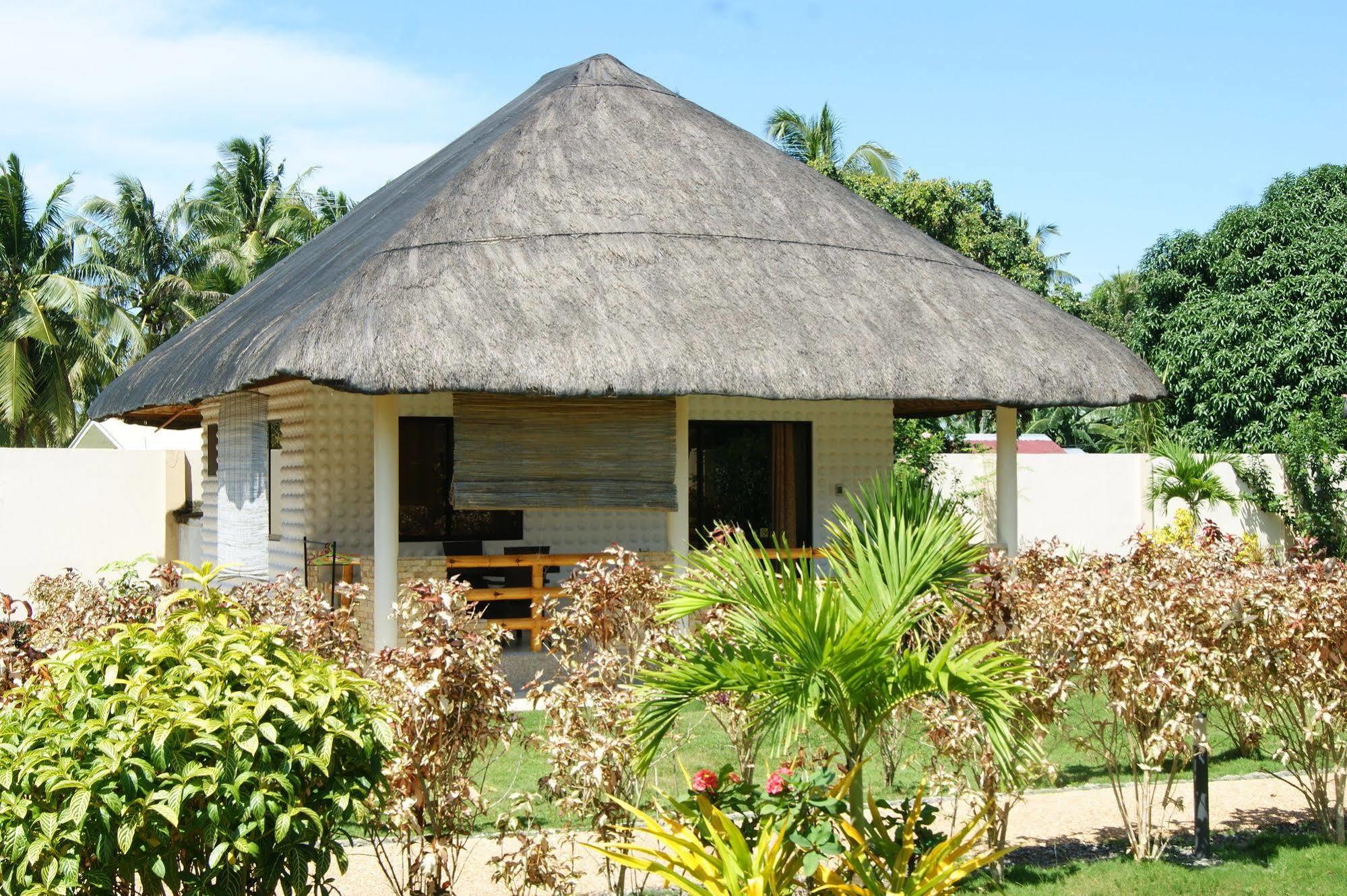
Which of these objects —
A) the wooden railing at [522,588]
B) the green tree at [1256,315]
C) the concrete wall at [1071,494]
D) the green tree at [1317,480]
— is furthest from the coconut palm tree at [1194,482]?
the wooden railing at [522,588]

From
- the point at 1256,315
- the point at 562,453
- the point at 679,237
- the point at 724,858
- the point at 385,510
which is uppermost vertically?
the point at 1256,315

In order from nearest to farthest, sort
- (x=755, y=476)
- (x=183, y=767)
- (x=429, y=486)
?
(x=183, y=767), (x=429, y=486), (x=755, y=476)

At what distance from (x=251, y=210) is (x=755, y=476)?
26.5 metres

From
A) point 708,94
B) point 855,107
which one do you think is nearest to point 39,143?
point 855,107

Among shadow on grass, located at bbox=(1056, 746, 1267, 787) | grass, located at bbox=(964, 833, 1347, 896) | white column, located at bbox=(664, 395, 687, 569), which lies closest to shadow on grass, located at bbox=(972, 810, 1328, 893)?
grass, located at bbox=(964, 833, 1347, 896)

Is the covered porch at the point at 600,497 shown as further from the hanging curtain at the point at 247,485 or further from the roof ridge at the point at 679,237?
the roof ridge at the point at 679,237

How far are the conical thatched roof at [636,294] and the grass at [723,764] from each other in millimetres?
2624

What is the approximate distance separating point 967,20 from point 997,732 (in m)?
8.24

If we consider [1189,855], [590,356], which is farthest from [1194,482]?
[1189,855]

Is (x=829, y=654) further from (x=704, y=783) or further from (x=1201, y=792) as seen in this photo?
(x=1201, y=792)

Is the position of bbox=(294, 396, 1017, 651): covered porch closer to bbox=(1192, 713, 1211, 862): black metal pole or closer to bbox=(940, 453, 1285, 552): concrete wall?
bbox=(1192, 713, 1211, 862): black metal pole

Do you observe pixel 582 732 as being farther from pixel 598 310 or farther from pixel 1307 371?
pixel 1307 371

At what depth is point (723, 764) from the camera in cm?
800

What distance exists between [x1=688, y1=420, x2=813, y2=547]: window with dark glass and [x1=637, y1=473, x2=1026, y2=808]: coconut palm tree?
8.54 metres
